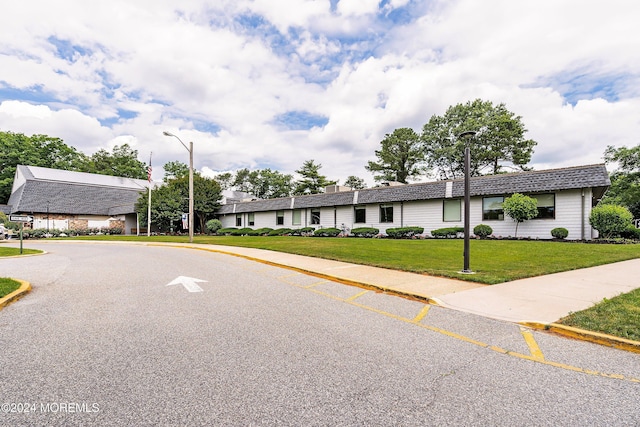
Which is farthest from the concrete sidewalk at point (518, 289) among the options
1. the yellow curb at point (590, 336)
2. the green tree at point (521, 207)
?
the green tree at point (521, 207)

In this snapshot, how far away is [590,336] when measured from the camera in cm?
416

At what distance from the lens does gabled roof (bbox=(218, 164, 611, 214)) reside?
16.6 meters

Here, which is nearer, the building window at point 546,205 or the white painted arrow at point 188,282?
the white painted arrow at point 188,282

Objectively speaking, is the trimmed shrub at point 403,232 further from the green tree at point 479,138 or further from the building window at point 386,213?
the green tree at point 479,138

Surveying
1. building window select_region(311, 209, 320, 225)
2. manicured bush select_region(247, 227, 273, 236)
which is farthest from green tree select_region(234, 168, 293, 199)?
building window select_region(311, 209, 320, 225)

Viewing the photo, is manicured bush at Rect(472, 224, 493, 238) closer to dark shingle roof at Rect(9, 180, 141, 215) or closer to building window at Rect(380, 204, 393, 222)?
building window at Rect(380, 204, 393, 222)

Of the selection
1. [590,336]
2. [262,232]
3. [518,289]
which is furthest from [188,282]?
[262,232]

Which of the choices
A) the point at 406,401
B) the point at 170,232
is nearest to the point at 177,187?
the point at 170,232

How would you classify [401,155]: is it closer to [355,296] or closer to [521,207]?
[521,207]

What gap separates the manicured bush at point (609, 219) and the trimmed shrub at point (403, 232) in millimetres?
9208

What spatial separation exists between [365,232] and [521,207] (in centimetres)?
1058

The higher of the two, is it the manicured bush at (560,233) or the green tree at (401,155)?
the green tree at (401,155)

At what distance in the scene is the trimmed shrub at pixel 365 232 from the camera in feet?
81.5

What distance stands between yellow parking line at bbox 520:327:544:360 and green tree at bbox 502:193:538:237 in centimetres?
1544
